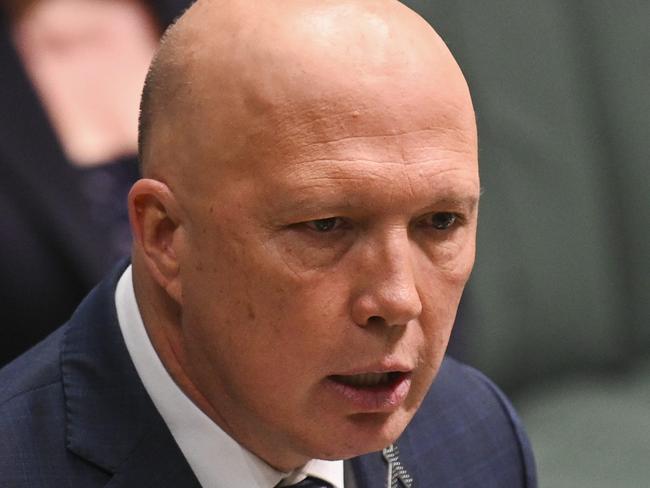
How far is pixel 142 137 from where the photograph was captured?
52.5 inches

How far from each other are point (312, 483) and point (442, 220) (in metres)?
0.32

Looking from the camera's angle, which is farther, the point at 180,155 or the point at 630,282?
the point at 630,282

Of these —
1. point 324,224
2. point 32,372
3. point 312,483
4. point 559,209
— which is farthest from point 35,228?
point 559,209

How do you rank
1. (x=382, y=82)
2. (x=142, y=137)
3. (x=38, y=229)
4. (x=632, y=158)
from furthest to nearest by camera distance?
(x=632, y=158) → (x=38, y=229) → (x=142, y=137) → (x=382, y=82)

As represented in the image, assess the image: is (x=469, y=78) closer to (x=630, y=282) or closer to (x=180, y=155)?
(x=630, y=282)

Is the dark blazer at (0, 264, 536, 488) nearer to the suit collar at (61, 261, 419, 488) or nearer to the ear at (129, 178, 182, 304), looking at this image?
the suit collar at (61, 261, 419, 488)

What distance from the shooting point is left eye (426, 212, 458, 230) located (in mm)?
1275

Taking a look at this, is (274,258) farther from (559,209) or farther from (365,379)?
(559,209)

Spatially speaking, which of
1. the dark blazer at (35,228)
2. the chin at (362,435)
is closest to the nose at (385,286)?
the chin at (362,435)

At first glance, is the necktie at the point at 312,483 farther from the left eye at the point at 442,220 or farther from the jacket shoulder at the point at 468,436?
the left eye at the point at 442,220

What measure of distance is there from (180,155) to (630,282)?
183 centimetres

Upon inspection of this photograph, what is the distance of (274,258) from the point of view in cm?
122

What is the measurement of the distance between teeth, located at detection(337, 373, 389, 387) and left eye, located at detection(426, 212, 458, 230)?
148mm

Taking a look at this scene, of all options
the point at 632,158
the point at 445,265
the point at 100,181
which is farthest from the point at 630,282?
the point at 445,265
